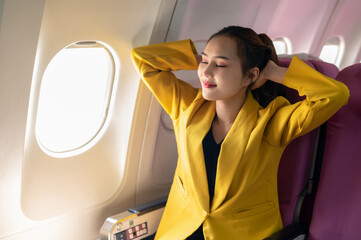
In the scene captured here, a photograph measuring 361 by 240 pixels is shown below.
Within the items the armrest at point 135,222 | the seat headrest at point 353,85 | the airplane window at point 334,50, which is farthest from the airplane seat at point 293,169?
the airplane window at point 334,50

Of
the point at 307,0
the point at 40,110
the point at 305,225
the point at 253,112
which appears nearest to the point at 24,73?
the point at 40,110

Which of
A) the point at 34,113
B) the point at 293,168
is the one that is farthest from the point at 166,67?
the point at 293,168

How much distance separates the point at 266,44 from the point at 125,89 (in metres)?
0.87

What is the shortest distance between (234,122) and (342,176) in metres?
0.57

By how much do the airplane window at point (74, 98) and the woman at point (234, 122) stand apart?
0.34 m

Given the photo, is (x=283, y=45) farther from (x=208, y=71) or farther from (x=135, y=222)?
(x=135, y=222)

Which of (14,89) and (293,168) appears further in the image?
(293,168)

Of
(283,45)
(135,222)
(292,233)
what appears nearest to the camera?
(292,233)

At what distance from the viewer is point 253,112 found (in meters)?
2.19

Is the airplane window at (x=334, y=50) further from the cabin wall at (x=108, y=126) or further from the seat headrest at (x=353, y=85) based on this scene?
the seat headrest at (x=353, y=85)

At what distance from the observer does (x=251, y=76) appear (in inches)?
85.1

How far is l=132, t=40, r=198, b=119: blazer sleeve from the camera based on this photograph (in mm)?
2348

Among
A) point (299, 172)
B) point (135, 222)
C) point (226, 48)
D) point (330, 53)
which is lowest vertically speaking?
point (135, 222)

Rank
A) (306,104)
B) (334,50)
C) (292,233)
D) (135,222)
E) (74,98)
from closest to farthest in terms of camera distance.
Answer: (306,104)
(292,233)
(135,222)
(74,98)
(334,50)
